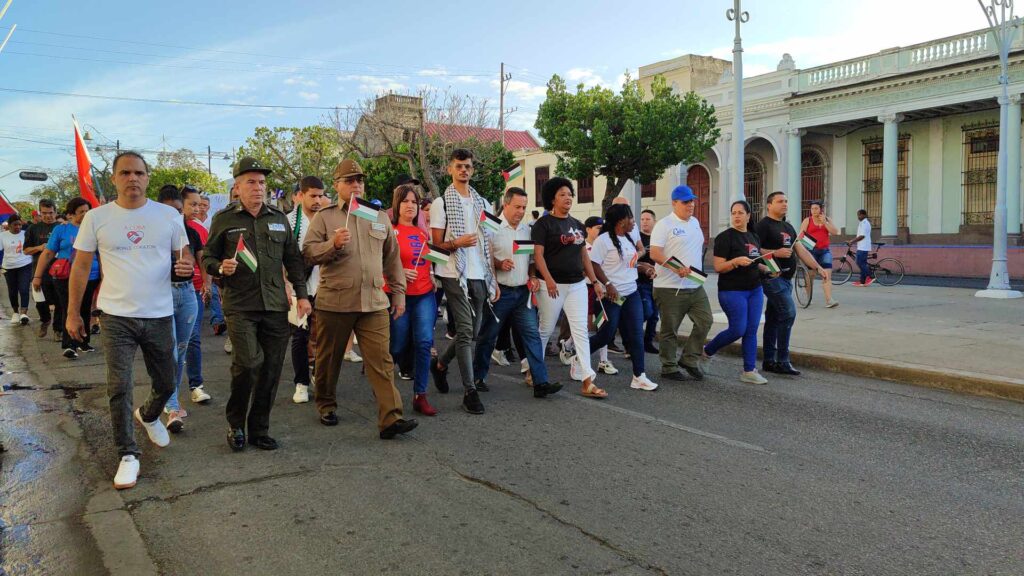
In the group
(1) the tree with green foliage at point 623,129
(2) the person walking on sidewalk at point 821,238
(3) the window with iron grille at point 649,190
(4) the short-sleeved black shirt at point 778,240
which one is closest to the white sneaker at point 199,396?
(4) the short-sleeved black shirt at point 778,240

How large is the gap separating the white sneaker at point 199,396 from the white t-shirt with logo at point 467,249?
7.62 ft

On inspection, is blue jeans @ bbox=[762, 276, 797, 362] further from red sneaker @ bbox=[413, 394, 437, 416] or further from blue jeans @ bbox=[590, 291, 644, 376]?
red sneaker @ bbox=[413, 394, 437, 416]

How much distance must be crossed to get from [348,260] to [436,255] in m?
0.87

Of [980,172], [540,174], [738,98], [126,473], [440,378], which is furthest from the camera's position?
[540,174]

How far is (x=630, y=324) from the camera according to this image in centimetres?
705

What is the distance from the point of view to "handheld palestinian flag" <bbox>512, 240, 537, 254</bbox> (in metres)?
6.47

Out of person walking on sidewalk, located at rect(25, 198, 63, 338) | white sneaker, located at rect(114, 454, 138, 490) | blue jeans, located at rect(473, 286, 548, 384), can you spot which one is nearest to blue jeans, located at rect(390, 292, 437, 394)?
blue jeans, located at rect(473, 286, 548, 384)

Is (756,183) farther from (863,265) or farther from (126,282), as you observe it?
(126,282)

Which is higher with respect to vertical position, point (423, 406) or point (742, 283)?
point (742, 283)

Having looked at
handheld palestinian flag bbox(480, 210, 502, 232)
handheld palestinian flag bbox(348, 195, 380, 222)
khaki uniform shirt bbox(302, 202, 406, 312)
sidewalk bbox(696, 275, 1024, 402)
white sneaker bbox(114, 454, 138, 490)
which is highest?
handheld palestinian flag bbox(348, 195, 380, 222)

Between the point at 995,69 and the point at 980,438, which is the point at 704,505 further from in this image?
the point at 995,69

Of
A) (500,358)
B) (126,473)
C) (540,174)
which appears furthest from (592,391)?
(540,174)

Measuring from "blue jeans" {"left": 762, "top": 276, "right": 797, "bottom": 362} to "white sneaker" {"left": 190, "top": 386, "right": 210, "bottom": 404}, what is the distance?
212 inches

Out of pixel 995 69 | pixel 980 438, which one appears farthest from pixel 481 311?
pixel 995 69
